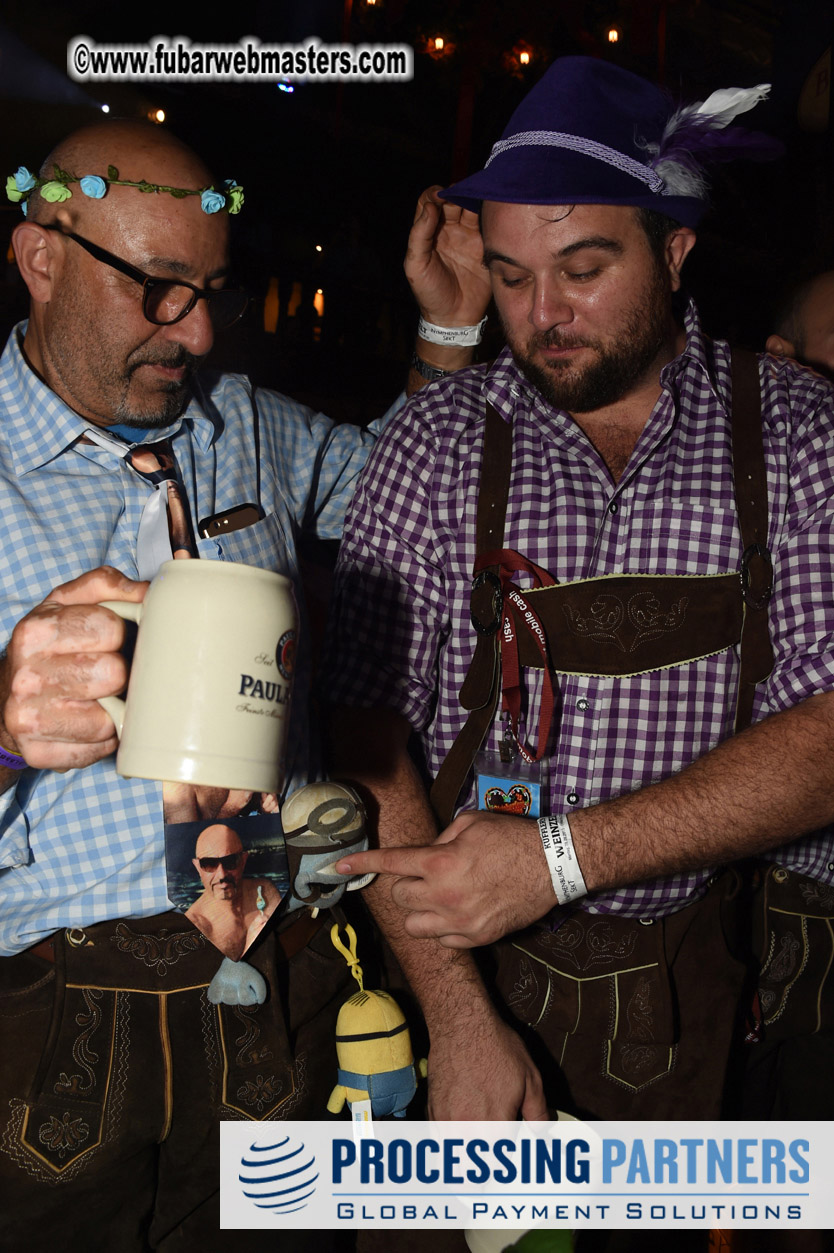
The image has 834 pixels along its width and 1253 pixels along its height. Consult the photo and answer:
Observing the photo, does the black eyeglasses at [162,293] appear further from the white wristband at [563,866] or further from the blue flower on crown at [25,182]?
the white wristband at [563,866]

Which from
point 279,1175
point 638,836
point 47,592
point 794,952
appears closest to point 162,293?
point 47,592

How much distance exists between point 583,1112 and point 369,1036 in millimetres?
536

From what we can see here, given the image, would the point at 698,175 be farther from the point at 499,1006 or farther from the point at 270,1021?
the point at 270,1021

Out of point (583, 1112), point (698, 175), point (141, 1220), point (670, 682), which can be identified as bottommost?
point (141, 1220)

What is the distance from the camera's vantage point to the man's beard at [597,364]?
1646 mm

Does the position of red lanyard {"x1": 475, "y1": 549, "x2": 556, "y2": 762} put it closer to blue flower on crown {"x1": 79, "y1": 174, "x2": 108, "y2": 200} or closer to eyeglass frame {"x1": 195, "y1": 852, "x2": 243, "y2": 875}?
eyeglass frame {"x1": 195, "y1": 852, "x2": 243, "y2": 875}

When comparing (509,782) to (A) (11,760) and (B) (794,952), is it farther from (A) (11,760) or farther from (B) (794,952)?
(B) (794,952)

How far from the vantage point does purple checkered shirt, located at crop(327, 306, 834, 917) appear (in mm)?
1599

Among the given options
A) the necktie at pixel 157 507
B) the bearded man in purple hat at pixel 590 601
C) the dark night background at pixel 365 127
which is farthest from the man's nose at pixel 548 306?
the dark night background at pixel 365 127

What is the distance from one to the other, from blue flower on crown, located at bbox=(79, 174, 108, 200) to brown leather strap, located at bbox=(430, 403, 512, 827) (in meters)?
0.83

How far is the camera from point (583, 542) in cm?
164

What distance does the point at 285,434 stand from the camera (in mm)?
1920

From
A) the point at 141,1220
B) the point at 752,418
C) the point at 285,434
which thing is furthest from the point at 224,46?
the point at 141,1220

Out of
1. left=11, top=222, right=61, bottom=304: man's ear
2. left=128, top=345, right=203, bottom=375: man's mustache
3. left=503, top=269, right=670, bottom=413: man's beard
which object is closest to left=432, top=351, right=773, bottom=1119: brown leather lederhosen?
left=503, top=269, right=670, bottom=413: man's beard
